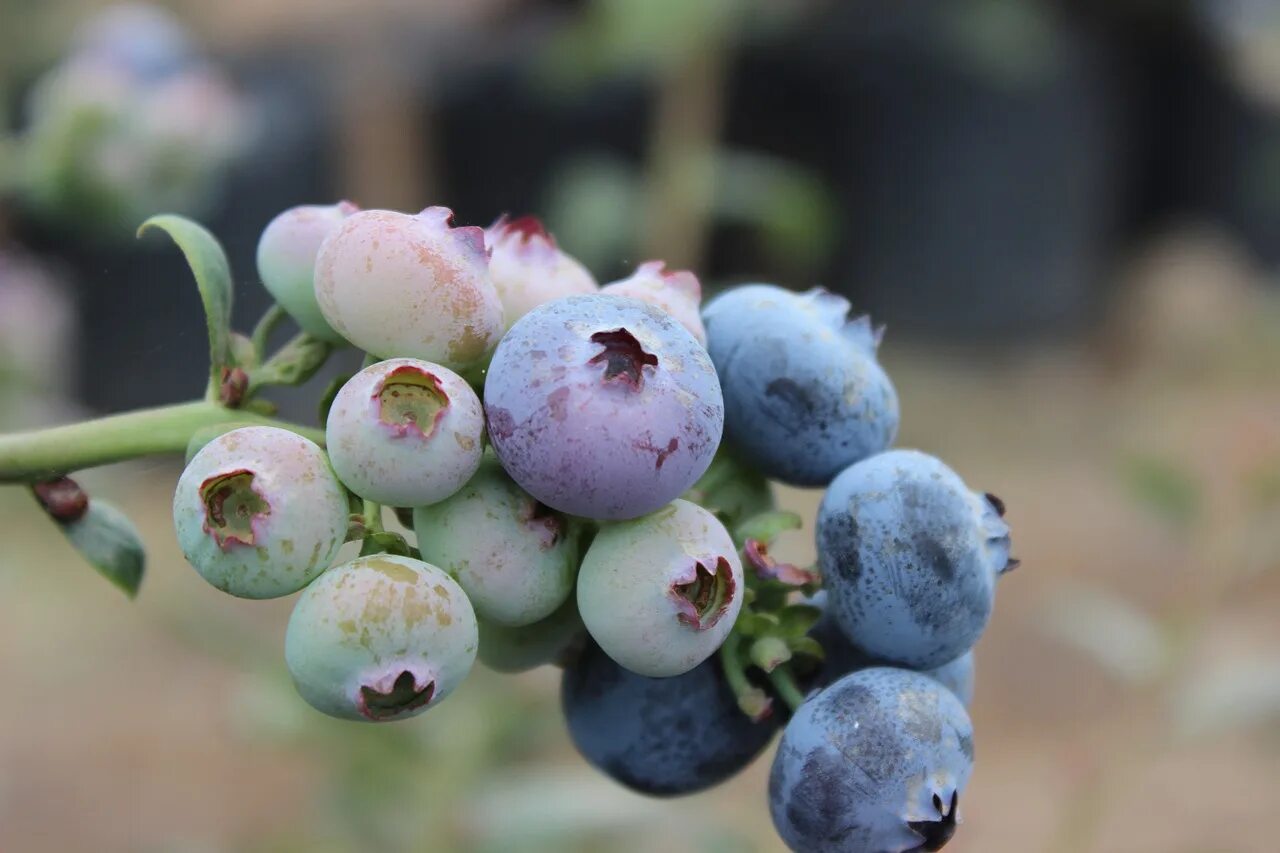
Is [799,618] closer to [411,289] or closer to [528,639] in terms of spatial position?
[528,639]

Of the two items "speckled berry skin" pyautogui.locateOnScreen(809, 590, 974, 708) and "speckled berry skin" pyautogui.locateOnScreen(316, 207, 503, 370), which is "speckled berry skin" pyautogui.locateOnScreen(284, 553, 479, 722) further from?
Result: "speckled berry skin" pyautogui.locateOnScreen(809, 590, 974, 708)

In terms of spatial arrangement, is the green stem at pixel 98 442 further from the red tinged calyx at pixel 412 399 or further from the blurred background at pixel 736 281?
the blurred background at pixel 736 281

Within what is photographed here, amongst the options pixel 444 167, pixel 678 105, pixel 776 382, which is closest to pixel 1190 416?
pixel 678 105

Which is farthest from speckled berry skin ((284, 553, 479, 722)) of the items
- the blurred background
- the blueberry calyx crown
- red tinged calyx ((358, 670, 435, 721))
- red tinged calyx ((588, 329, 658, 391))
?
the blurred background

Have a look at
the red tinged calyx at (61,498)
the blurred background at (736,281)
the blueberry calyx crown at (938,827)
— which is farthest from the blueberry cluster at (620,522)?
the blurred background at (736,281)

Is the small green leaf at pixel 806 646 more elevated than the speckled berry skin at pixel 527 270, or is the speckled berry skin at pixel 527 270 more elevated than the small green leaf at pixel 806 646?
the speckled berry skin at pixel 527 270
